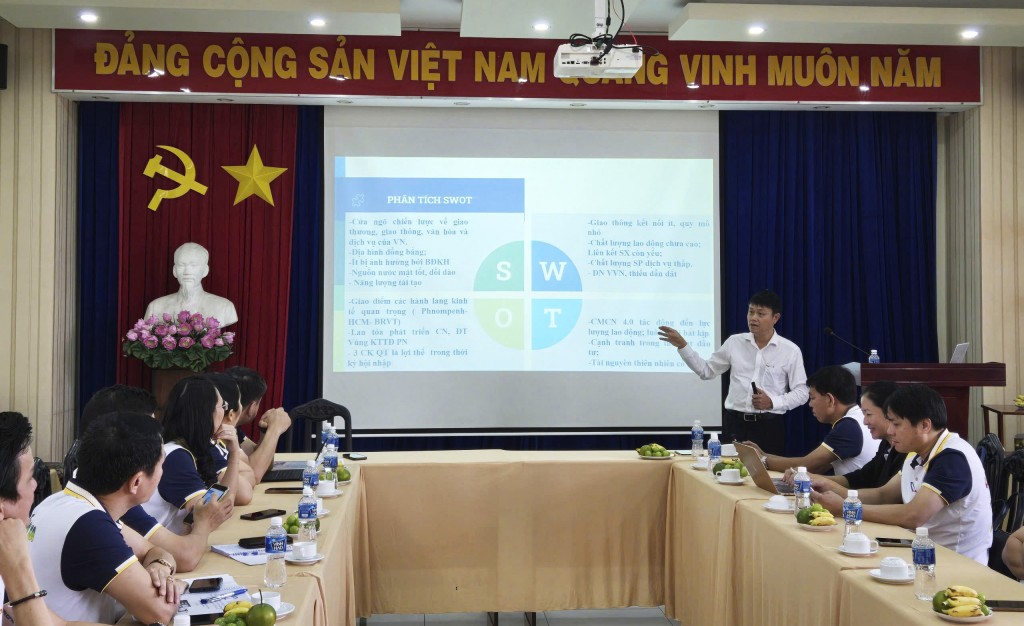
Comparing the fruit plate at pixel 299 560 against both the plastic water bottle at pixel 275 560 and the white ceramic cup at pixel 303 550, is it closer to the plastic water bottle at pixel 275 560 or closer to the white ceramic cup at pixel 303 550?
the white ceramic cup at pixel 303 550

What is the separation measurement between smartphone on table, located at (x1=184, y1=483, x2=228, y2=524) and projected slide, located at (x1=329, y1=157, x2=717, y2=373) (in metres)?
3.05

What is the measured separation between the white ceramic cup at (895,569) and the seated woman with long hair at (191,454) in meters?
1.84

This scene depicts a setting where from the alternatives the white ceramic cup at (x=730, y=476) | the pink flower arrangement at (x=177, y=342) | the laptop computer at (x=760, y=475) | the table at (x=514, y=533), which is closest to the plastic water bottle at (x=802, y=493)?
the laptop computer at (x=760, y=475)

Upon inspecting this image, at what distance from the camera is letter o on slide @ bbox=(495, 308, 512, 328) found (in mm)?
6008

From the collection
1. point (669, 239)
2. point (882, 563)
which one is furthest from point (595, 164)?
point (882, 563)

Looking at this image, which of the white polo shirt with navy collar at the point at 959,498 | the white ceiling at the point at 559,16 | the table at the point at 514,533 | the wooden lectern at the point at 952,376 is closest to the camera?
the white polo shirt with navy collar at the point at 959,498

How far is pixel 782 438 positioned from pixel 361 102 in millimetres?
3256

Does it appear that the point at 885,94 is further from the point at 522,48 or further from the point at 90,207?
the point at 90,207

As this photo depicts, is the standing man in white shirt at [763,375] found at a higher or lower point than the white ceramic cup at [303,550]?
higher

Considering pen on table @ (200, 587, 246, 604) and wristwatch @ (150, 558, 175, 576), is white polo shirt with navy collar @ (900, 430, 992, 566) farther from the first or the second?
wristwatch @ (150, 558, 175, 576)

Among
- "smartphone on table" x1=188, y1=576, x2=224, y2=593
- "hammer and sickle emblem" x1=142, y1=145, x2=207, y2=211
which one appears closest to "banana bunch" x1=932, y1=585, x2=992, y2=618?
"smartphone on table" x1=188, y1=576, x2=224, y2=593

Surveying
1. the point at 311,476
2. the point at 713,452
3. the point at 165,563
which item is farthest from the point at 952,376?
the point at 165,563

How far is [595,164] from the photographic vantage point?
Answer: 6.08m

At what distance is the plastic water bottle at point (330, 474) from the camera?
3.39m
